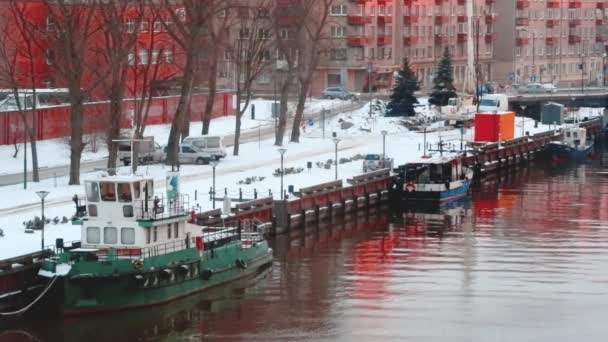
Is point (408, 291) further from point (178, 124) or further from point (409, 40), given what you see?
point (409, 40)

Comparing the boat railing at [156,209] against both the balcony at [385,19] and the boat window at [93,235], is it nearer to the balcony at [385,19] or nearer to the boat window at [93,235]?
the boat window at [93,235]

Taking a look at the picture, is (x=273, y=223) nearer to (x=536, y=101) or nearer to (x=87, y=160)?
(x=87, y=160)

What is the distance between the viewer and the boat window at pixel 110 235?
2114 inches

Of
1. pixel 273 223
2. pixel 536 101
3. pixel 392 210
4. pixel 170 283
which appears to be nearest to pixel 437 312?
pixel 170 283

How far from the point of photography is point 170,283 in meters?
53.7

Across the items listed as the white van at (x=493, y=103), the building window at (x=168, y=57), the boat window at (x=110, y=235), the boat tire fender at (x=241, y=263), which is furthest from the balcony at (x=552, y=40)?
the boat window at (x=110, y=235)

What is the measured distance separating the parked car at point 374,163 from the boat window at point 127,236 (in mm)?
36713

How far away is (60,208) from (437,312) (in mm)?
20826

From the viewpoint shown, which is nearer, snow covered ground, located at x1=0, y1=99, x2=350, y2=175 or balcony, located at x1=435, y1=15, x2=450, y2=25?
snow covered ground, located at x1=0, y1=99, x2=350, y2=175

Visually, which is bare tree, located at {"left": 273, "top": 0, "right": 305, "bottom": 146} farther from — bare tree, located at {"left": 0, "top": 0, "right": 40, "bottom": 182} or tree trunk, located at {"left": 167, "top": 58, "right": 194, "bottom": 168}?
bare tree, located at {"left": 0, "top": 0, "right": 40, "bottom": 182}

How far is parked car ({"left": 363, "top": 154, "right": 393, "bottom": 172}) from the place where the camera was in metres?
89.0

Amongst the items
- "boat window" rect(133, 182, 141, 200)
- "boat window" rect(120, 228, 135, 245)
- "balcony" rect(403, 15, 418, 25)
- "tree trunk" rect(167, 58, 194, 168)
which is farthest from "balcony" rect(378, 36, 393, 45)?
"boat window" rect(120, 228, 135, 245)

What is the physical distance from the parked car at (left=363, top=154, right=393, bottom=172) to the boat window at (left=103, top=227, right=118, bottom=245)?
36.8 metres

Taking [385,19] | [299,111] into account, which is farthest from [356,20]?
[299,111]
